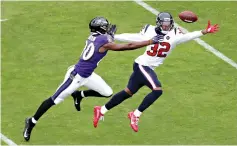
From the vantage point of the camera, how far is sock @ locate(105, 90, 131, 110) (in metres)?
17.4

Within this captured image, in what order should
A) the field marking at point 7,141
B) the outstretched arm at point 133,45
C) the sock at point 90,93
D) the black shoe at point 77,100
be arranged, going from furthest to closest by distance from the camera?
the black shoe at point 77,100 → the sock at point 90,93 → the field marking at point 7,141 → the outstretched arm at point 133,45

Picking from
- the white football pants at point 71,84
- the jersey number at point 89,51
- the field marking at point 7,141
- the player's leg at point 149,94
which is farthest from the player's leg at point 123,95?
the field marking at point 7,141

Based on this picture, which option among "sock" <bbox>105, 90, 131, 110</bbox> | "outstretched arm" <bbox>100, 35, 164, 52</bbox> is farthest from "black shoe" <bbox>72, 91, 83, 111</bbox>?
"outstretched arm" <bbox>100, 35, 164, 52</bbox>

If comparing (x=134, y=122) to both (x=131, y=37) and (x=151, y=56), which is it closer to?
(x=151, y=56)

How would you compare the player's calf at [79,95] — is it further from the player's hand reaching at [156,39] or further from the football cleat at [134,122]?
the player's hand reaching at [156,39]

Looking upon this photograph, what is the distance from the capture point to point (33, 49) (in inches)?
852

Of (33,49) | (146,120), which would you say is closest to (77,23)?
(33,49)

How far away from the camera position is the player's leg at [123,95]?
680 inches

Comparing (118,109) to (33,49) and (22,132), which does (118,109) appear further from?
(33,49)

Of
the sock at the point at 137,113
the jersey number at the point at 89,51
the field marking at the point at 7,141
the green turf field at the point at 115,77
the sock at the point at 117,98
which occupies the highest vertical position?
the jersey number at the point at 89,51

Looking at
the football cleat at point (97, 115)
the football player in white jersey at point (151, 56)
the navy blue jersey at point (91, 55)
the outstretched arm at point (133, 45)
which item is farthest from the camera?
the football cleat at point (97, 115)

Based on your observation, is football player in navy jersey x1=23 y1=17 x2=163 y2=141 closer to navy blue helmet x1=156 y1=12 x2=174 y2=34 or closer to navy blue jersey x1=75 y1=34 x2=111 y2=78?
navy blue jersey x1=75 y1=34 x2=111 y2=78

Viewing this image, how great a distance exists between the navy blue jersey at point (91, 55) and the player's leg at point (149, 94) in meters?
0.97

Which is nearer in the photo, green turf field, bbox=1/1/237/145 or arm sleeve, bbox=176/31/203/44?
arm sleeve, bbox=176/31/203/44
